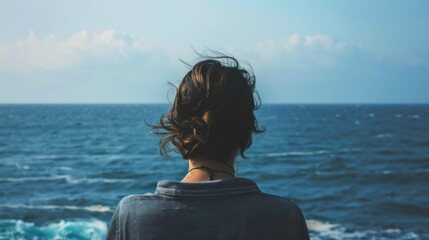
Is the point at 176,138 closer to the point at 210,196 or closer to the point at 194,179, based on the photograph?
the point at 194,179

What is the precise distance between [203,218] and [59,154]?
30.4 meters

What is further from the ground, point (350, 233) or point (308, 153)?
point (350, 233)

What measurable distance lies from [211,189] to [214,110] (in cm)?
27

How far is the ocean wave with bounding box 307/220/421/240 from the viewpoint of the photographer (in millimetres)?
10547

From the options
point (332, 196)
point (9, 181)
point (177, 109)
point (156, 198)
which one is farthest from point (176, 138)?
point (9, 181)

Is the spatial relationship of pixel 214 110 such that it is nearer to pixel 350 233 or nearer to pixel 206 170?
pixel 206 170

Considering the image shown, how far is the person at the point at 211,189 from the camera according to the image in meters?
1.22

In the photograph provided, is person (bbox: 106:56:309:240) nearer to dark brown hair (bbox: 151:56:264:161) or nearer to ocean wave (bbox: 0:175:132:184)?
dark brown hair (bbox: 151:56:264:161)

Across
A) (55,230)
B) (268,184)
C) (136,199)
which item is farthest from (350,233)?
(136,199)

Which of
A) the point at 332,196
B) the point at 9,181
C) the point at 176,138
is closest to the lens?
the point at 176,138

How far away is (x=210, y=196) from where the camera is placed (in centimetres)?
123

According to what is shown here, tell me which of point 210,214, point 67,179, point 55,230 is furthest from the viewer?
point 67,179

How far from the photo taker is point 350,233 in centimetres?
1088

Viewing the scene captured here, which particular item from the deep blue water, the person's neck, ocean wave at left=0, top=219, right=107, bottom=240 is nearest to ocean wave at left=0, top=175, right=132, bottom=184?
the deep blue water
